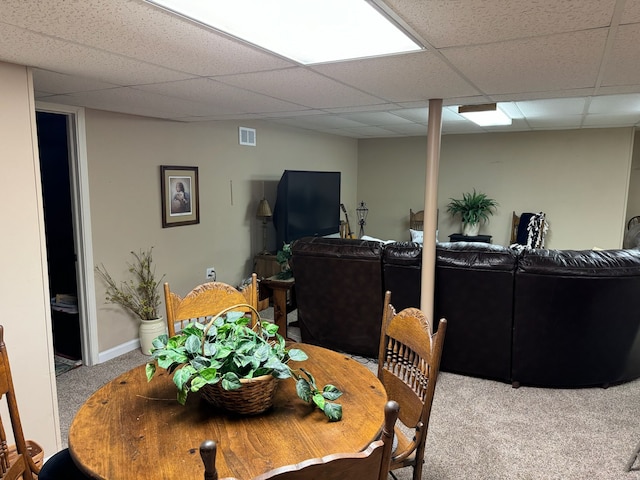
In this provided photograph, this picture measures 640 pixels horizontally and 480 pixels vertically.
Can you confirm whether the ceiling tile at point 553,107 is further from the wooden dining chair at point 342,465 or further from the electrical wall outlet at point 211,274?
the wooden dining chair at point 342,465

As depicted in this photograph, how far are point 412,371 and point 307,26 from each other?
152cm

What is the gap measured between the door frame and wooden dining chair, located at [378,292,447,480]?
2627 millimetres

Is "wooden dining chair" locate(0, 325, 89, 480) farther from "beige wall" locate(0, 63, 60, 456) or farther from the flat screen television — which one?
the flat screen television

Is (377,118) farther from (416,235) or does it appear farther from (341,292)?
(416,235)

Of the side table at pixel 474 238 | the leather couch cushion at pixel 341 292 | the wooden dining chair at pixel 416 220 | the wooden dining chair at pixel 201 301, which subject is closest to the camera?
the wooden dining chair at pixel 201 301

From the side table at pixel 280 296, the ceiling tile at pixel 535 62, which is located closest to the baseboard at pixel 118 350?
the side table at pixel 280 296

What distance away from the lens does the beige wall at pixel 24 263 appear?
6.79 feet

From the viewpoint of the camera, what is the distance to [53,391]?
2.35 metres

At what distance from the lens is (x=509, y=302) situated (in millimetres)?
3191

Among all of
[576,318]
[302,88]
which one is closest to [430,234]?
[576,318]

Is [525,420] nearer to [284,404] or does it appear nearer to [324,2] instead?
[284,404]

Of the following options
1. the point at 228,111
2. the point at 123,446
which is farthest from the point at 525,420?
the point at 228,111

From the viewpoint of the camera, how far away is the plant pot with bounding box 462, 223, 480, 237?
6715 mm

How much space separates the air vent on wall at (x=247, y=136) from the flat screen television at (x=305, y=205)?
0.53 m
